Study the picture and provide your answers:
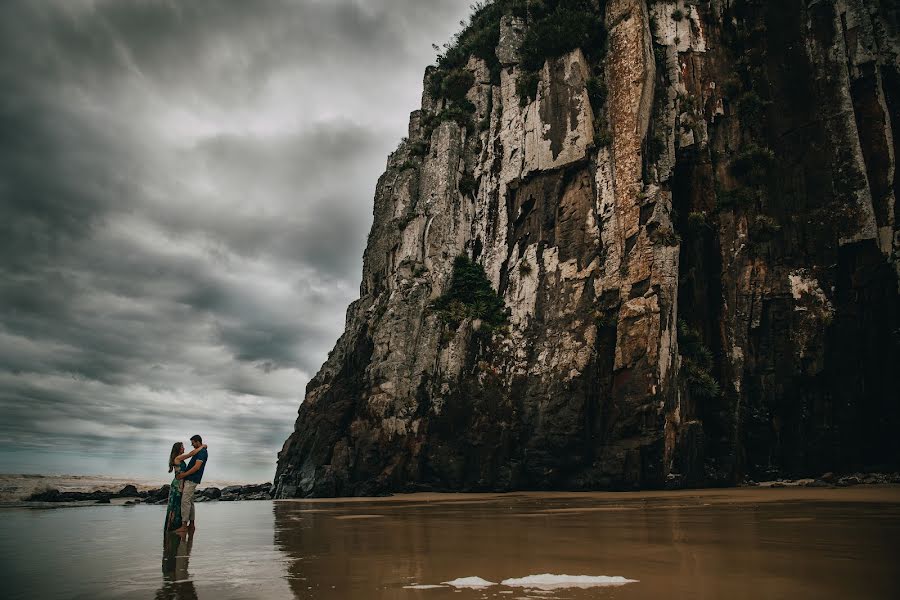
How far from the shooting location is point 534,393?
71.3 feet

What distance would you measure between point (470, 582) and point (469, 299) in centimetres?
2283

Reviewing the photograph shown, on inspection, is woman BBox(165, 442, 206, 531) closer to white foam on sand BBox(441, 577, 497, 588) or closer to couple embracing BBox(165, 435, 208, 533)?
couple embracing BBox(165, 435, 208, 533)

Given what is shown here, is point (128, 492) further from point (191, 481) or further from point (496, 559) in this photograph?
point (496, 559)

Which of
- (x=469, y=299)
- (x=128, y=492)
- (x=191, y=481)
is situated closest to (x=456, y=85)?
(x=469, y=299)

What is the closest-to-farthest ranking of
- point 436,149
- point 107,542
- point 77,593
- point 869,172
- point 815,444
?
point 77,593 → point 107,542 → point 815,444 → point 869,172 → point 436,149

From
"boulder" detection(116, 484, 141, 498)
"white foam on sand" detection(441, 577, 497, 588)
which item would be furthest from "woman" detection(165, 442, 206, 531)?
"boulder" detection(116, 484, 141, 498)

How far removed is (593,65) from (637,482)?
20152 millimetres

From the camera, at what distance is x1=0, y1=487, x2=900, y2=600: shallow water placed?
363cm

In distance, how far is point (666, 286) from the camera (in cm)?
2002

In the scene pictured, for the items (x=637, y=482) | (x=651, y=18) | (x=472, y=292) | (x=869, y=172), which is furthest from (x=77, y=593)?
(x=651, y=18)

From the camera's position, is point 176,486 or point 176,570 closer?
point 176,570

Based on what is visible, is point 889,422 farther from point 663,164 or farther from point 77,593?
point 77,593

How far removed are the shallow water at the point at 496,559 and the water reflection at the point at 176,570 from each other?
0.7 inches

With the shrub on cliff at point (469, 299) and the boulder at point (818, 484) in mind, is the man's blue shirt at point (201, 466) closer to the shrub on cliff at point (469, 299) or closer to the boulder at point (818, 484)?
the shrub on cliff at point (469, 299)
